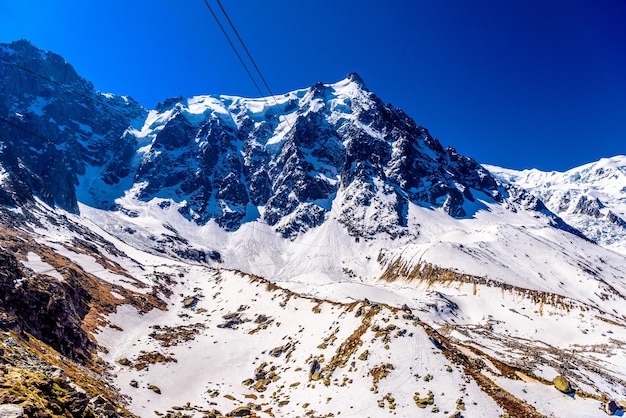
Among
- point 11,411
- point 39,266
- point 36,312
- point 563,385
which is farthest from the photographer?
point 39,266

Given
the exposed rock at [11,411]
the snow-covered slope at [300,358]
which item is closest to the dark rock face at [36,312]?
the snow-covered slope at [300,358]

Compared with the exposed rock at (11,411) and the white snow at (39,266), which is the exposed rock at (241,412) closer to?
the exposed rock at (11,411)

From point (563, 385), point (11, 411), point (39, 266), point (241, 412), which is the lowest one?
point (241, 412)

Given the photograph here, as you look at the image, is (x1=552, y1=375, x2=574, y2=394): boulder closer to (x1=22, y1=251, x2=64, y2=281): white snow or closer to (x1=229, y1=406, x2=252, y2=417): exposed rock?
(x1=229, y1=406, x2=252, y2=417): exposed rock

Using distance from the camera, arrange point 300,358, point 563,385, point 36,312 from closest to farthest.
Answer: point 563,385 → point 36,312 → point 300,358

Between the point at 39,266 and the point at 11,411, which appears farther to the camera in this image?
the point at 39,266

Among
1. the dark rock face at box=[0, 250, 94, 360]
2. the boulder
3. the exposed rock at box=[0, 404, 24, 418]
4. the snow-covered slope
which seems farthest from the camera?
the dark rock face at box=[0, 250, 94, 360]

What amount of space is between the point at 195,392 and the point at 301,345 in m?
12.9

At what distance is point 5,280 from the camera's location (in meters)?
29.8

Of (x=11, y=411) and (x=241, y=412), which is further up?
(x=11, y=411)

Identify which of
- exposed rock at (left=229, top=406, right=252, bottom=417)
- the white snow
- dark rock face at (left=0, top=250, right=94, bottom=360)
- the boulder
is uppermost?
the boulder

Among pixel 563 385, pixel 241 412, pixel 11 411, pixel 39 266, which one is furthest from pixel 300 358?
pixel 39 266

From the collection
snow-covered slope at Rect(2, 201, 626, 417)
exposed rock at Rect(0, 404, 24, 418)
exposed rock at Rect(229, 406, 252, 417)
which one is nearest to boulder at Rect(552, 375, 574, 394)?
snow-covered slope at Rect(2, 201, 626, 417)

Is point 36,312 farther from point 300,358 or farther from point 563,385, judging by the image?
point 563,385
